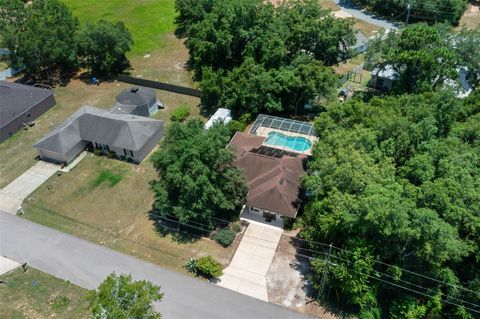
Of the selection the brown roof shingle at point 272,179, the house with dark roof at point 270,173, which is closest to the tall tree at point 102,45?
the house with dark roof at point 270,173

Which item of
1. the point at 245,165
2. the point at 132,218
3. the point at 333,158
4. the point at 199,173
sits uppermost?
the point at 333,158

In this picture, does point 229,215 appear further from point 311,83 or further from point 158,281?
point 311,83

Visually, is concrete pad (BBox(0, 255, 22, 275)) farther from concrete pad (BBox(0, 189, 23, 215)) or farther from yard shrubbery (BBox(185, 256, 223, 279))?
yard shrubbery (BBox(185, 256, 223, 279))

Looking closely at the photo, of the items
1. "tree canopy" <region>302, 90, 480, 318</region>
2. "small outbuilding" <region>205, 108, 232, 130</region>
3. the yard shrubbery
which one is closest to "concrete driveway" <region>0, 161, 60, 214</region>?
"small outbuilding" <region>205, 108, 232, 130</region>

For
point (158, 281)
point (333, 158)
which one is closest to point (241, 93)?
point (333, 158)

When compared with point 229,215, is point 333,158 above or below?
above

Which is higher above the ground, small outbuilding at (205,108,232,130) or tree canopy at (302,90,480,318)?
tree canopy at (302,90,480,318)
